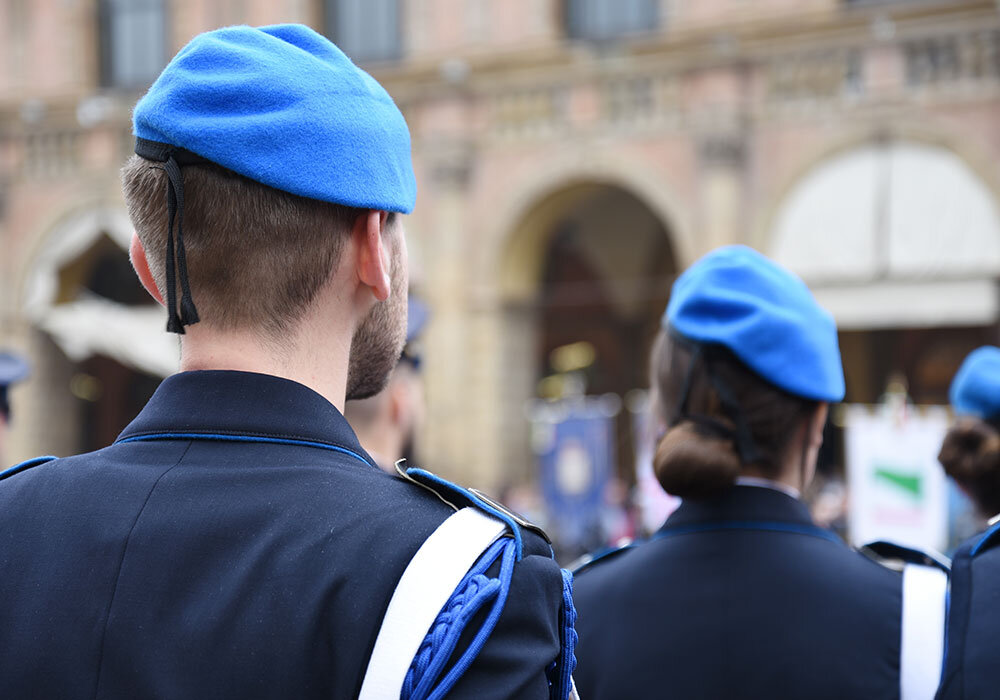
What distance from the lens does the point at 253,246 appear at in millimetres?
1204

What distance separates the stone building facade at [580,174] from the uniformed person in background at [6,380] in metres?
9.60

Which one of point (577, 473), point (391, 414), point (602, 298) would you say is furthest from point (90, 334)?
point (391, 414)

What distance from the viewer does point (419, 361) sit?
3.64 metres

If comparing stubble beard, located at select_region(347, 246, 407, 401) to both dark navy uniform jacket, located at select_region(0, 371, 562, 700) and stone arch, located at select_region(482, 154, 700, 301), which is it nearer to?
dark navy uniform jacket, located at select_region(0, 371, 562, 700)

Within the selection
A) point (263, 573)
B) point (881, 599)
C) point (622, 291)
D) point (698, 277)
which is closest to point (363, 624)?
point (263, 573)

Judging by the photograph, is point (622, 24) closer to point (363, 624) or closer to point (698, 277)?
point (698, 277)

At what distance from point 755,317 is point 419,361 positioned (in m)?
1.71

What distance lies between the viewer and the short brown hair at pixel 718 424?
2.02 meters

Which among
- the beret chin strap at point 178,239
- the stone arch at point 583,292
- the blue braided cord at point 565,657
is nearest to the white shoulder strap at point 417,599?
the blue braided cord at point 565,657

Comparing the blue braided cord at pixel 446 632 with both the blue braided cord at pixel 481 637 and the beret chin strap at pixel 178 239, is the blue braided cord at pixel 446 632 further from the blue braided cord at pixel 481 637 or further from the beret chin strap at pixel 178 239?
the beret chin strap at pixel 178 239

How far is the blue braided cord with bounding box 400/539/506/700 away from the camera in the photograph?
1049 millimetres

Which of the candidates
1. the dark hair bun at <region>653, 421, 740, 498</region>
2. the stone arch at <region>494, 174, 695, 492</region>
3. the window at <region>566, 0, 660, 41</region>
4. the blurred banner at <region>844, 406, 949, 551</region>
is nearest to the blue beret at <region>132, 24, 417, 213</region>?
the dark hair bun at <region>653, 421, 740, 498</region>

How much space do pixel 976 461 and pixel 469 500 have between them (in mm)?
1978

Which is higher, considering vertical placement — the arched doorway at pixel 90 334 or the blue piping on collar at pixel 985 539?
the blue piping on collar at pixel 985 539
